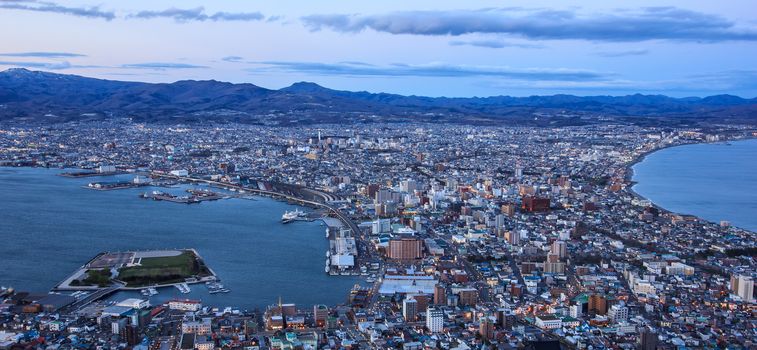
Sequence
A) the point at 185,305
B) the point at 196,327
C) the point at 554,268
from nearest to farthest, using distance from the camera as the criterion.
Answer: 1. the point at 196,327
2. the point at 185,305
3. the point at 554,268

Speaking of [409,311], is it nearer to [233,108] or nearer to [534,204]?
[534,204]

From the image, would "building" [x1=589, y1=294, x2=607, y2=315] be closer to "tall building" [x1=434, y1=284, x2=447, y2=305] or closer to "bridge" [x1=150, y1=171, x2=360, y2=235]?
"tall building" [x1=434, y1=284, x2=447, y2=305]

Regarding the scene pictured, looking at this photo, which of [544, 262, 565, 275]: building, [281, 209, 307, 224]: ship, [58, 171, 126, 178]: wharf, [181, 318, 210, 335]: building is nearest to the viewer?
[181, 318, 210, 335]: building

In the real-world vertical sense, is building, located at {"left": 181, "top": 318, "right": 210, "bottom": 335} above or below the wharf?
above

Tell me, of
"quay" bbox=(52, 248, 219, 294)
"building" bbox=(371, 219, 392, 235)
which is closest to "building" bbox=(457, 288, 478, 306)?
"quay" bbox=(52, 248, 219, 294)

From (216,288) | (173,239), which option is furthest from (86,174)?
(216,288)

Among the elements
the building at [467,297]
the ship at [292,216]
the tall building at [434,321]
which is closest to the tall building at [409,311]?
the tall building at [434,321]

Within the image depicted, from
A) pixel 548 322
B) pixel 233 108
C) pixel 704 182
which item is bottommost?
pixel 704 182
